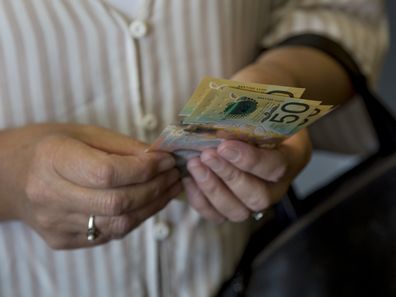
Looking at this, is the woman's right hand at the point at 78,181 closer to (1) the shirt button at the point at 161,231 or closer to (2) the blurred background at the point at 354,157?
(1) the shirt button at the point at 161,231

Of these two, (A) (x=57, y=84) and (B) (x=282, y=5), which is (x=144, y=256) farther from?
(B) (x=282, y=5)

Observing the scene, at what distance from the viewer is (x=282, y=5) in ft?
2.32

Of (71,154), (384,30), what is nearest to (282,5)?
(384,30)

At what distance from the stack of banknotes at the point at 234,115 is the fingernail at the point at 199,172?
0.01 m

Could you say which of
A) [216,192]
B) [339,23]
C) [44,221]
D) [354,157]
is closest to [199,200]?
[216,192]

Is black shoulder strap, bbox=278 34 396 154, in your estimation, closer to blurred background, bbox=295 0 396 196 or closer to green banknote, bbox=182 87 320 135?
green banknote, bbox=182 87 320 135

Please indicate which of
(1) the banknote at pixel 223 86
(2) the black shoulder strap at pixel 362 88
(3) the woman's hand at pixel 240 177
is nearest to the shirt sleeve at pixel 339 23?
(2) the black shoulder strap at pixel 362 88

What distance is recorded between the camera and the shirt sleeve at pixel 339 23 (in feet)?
2.29

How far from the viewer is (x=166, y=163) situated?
0.47 meters

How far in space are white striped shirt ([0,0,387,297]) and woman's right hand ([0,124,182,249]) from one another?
0.12 feet

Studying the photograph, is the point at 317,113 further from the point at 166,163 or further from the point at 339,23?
the point at 339,23

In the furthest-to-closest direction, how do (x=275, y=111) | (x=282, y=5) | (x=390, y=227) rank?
(x=282, y=5) < (x=390, y=227) < (x=275, y=111)

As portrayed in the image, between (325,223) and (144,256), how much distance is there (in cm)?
17

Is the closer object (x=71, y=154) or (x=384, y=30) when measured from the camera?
(x=71, y=154)
